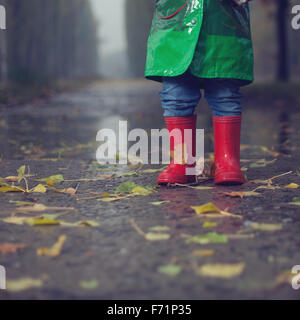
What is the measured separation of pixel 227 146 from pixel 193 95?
0.34m

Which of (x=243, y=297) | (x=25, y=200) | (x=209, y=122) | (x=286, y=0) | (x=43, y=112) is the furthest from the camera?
(x=286, y=0)

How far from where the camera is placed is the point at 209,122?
695 centimetres

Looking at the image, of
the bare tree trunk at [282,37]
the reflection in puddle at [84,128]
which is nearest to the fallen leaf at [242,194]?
the reflection in puddle at [84,128]

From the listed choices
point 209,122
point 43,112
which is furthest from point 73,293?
point 43,112

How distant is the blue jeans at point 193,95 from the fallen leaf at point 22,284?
5.19ft

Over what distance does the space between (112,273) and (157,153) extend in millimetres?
2825

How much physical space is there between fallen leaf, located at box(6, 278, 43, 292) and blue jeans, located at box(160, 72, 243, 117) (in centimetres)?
158

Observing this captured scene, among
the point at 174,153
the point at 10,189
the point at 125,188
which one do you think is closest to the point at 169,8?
the point at 174,153

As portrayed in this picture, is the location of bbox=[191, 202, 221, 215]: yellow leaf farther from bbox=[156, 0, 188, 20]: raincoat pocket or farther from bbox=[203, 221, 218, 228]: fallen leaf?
bbox=[156, 0, 188, 20]: raincoat pocket

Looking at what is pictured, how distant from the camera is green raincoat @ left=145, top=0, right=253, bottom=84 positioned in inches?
109

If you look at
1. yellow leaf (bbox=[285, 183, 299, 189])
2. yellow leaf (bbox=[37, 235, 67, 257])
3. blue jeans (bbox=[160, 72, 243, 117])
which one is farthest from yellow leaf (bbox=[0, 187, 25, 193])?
yellow leaf (bbox=[285, 183, 299, 189])

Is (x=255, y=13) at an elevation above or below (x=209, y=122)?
above

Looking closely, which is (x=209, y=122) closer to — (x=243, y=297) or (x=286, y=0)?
→ (x=243, y=297)

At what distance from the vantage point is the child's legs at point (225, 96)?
9.57ft
